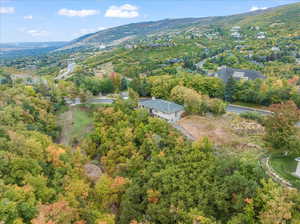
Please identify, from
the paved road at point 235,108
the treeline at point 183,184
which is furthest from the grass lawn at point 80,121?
the treeline at point 183,184

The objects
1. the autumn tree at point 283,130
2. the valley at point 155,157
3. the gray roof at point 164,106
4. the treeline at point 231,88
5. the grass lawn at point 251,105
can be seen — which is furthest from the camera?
the grass lawn at point 251,105

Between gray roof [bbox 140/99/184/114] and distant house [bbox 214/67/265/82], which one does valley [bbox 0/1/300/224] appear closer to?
gray roof [bbox 140/99/184/114]

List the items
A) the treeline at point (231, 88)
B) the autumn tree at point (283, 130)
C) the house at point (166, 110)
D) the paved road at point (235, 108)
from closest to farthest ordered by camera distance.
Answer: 1. the autumn tree at point (283, 130)
2. the house at point (166, 110)
3. the paved road at point (235, 108)
4. the treeline at point (231, 88)

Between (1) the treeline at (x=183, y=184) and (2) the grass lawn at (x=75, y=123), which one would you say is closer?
(1) the treeline at (x=183, y=184)

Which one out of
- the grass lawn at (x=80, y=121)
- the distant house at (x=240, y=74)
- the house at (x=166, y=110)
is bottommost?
the grass lawn at (x=80, y=121)

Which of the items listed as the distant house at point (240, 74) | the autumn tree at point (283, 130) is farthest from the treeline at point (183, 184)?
the distant house at point (240, 74)

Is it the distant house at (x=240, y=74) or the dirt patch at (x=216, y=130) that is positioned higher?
the distant house at (x=240, y=74)

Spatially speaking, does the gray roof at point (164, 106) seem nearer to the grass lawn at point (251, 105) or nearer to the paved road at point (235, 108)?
the paved road at point (235, 108)

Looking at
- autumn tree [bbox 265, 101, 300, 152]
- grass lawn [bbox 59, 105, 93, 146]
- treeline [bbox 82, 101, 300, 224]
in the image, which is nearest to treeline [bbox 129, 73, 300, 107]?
grass lawn [bbox 59, 105, 93, 146]
